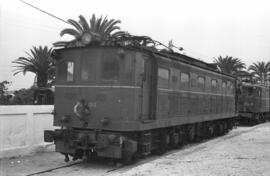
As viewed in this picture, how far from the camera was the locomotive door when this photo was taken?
11.6 meters

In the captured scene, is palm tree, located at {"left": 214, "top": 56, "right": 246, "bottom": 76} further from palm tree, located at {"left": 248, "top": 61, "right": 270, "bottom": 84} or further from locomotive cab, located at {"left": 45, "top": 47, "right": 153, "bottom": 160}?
locomotive cab, located at {"left": 45, "top": 47, "right": 153, "bottom": 160}

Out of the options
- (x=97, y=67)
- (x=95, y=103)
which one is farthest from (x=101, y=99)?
(x=97, y=67)

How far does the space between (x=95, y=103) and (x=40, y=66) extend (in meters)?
29.4

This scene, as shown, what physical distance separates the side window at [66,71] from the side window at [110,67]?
3.26 feet

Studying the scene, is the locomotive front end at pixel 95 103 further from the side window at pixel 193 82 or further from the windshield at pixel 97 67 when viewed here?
the side window at pixel 193 82

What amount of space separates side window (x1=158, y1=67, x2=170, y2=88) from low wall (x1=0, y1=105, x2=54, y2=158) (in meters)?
3.76

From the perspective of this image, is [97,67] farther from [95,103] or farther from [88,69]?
[95,103]

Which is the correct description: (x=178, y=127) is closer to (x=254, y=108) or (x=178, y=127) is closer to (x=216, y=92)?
(x=216, y=92)

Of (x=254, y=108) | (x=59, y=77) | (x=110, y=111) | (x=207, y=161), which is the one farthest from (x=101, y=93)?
(x=254, y=108)

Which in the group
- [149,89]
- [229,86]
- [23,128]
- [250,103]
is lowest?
[23,128]

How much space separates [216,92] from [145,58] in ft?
26.1

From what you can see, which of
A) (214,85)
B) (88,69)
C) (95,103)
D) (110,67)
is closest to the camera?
(110,67)

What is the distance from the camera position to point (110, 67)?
11.1m

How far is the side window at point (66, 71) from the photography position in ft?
38.5
